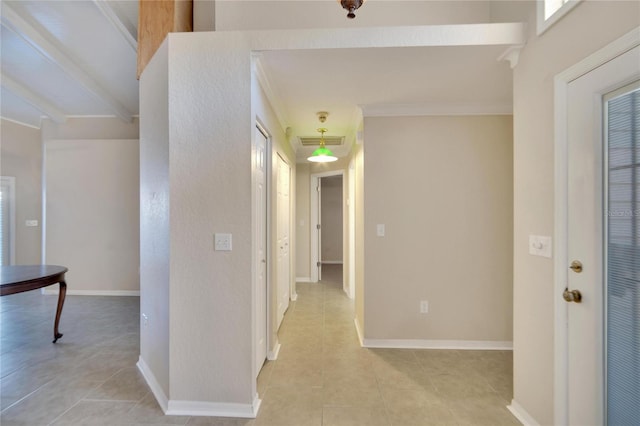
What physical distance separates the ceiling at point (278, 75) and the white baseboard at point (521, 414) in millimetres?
2356

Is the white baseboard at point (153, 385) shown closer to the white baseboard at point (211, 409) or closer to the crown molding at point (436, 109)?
the white baseboard at point (211, 409)

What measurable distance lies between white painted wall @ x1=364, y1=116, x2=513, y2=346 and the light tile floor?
0.34m

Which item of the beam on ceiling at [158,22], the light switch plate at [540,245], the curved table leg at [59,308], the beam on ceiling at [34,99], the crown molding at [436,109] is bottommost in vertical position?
the curved table leg at [59,308]

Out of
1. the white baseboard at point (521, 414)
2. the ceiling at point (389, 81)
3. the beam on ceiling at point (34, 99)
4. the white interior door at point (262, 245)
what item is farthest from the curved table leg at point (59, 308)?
the white baseboard at point (521, 414)

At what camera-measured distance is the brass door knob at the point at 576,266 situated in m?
1.44

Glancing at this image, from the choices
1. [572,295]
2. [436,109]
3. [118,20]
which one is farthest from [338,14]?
[118,20]

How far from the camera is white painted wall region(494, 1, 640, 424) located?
1521 mm

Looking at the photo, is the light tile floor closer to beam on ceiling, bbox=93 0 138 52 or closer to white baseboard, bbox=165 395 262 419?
white baseboard, bbox=165 395 262 419

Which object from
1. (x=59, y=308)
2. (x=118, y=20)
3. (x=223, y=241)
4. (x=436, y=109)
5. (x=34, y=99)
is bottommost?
(x=59, y=308)

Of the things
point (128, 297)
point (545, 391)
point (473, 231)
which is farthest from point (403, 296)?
point (128, 297)

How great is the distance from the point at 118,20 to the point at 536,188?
4.22 m

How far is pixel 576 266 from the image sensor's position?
4.77 ft

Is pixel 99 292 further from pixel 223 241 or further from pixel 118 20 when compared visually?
pixel 223 241

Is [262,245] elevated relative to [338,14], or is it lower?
lower
